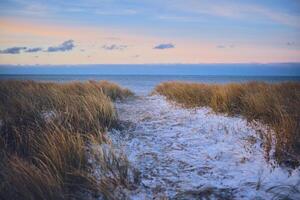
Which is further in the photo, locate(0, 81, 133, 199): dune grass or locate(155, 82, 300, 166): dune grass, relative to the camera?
locate(155, 82, 300, 166): dune grass

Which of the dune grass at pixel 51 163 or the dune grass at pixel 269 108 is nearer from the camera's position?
the dune grass at pixel 51 163

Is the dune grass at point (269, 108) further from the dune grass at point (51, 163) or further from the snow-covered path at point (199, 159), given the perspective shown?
the dune grass at point (51, 163)

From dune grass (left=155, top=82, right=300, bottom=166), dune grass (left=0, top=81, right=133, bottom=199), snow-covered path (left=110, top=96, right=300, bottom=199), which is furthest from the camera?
dune grass (left=155, top=82, right=300, bottom=166)

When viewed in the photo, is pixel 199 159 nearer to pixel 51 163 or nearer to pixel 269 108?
pixel 51 163

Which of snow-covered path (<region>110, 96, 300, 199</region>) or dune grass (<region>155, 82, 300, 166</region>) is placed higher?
dune grass (<region>155, 82, 300, 166</region>)

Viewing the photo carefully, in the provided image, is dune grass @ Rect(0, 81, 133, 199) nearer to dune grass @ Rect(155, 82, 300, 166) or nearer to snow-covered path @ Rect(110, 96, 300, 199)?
snow-covered path @ Rect(110, 96, 300, 199)

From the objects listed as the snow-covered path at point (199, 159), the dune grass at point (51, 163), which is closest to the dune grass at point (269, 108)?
the snow-covered path at point (199, 159)

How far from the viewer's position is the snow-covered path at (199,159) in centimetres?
319

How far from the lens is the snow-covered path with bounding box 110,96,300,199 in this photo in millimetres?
3186

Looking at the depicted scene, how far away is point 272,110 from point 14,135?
5.04m

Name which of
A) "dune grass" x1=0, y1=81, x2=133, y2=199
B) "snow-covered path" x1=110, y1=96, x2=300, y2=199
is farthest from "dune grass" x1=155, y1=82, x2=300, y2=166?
"dune grass" x1=0, y1=81, x2=133, y2=199

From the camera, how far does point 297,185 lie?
3.21 m

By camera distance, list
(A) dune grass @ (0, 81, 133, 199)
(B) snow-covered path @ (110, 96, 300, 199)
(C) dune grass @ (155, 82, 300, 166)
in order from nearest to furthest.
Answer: (A) dune grass @ (0, 81, 133, 199)
(B) snow-covered path @ (110, 96, 300, 199)
(C) dune grass @ (155, 82, 300, 166)

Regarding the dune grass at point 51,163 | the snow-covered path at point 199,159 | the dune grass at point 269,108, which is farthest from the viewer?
the dune grass at point 269,108
